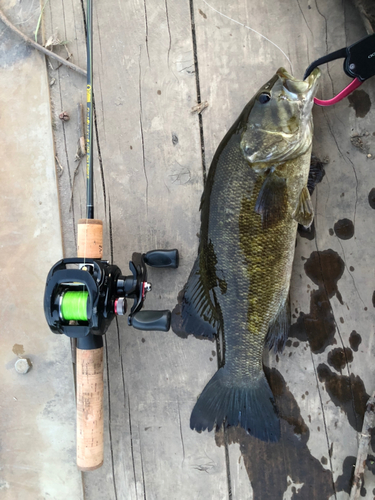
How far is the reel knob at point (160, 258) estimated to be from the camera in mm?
1724

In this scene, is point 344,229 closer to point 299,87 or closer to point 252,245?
point 252,245

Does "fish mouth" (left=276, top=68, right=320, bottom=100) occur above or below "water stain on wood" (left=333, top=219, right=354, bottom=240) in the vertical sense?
above

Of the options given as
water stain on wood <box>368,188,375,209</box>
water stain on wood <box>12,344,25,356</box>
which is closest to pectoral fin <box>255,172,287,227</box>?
water stain on wood <box>368,188,375,209</box>

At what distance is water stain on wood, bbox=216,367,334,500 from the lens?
1756 millimetres

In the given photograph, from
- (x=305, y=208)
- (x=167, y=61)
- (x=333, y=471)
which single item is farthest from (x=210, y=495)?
(x=167, y=61)

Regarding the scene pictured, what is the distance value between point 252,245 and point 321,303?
1.84ft

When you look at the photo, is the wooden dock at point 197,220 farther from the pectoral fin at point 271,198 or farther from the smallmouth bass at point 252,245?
the pectoral fin at point 271,198

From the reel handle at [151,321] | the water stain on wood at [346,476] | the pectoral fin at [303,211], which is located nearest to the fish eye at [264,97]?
the pectoral fin at [303,211]

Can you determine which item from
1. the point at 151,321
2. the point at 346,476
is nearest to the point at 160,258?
the point at 151,321

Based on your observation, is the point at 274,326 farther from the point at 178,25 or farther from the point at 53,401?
the point at 178,25

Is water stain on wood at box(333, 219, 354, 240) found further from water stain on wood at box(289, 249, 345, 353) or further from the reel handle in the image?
the reel handle

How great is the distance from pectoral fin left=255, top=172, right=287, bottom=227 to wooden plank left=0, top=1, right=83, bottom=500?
1184mm

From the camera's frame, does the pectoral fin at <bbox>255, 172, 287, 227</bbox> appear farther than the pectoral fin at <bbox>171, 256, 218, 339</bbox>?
No

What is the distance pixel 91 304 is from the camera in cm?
132
